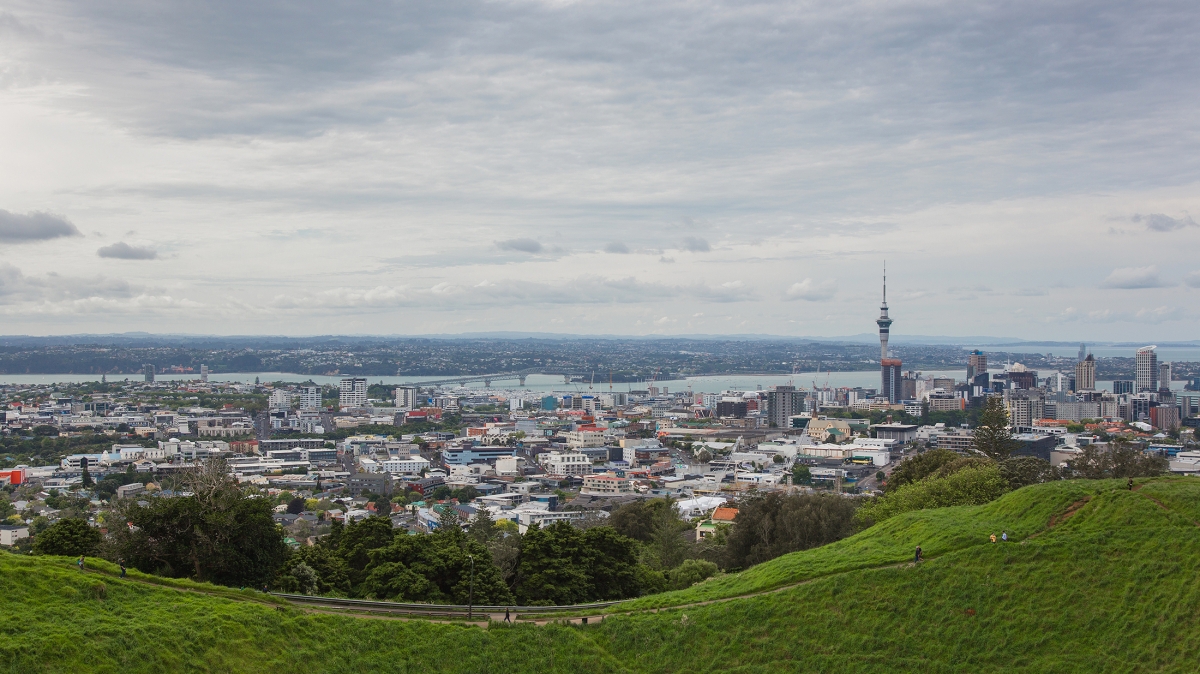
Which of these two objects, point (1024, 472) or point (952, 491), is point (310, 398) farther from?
point (952, 491)

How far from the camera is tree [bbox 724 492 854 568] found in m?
24.7

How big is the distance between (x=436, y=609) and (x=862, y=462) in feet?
207

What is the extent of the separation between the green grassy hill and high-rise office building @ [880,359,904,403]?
417 ft

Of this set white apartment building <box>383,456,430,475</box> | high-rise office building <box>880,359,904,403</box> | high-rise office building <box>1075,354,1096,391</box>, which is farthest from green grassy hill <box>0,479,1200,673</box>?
high-rise office building <box>1075,354,1096,391</box>

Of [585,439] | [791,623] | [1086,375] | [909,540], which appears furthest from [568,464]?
[1086,375]

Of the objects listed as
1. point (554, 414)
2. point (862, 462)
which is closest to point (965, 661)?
point (862, 462)

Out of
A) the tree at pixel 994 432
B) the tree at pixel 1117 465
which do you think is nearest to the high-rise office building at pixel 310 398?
the tree at pixel 994 432

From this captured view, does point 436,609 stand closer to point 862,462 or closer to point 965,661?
point 965,661

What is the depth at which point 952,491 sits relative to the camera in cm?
2228

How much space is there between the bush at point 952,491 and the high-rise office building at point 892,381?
389 ft

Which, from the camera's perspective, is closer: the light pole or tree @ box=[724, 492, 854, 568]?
the light pole

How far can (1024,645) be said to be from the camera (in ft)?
44.0

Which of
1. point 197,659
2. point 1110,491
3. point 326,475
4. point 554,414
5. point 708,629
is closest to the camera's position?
point 197,659

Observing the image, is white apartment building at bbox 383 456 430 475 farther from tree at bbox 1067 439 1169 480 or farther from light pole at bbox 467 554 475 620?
light pole at bbox 467 554 475 620
